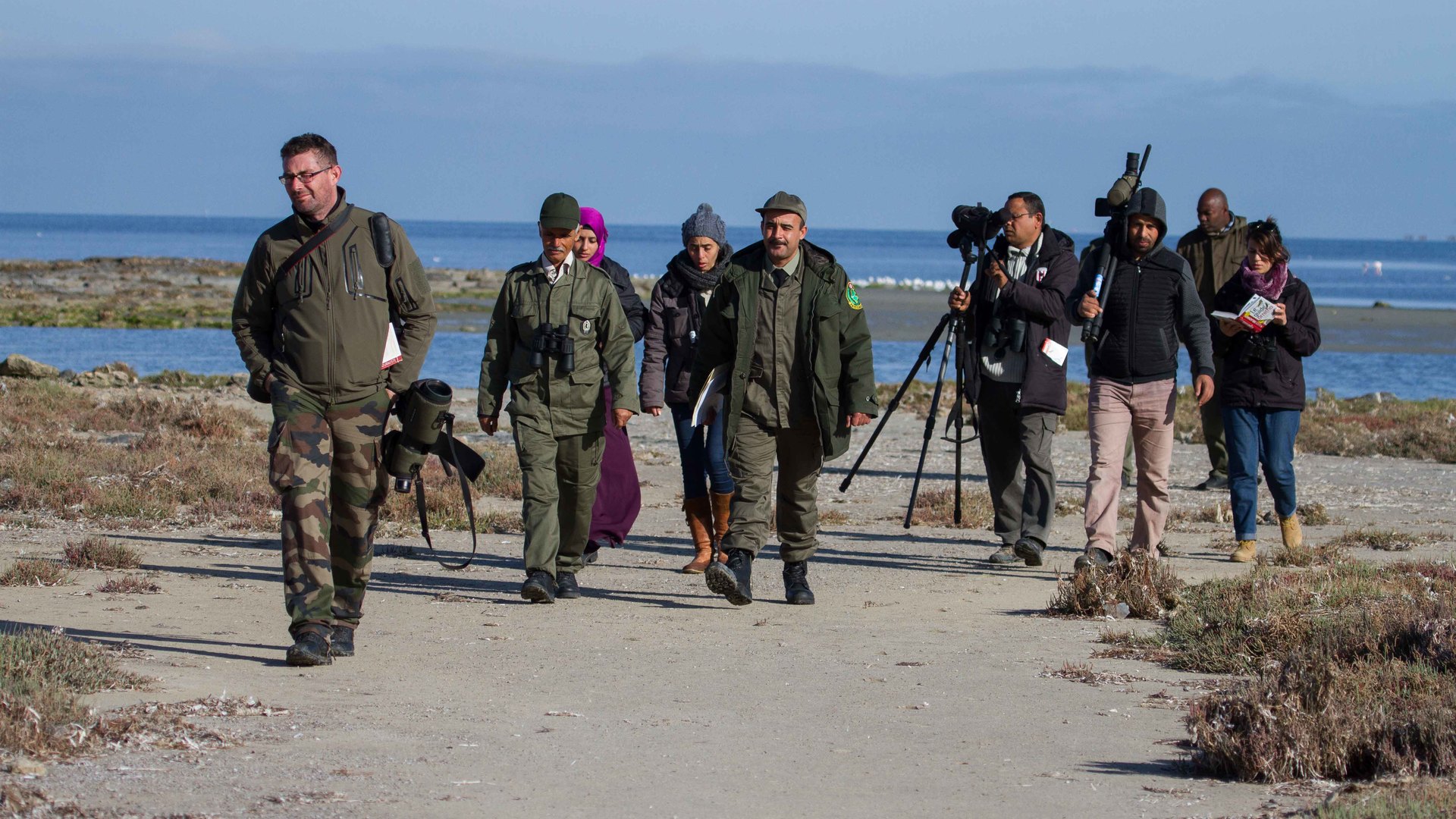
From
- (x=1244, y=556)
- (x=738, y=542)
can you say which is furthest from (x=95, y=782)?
(x=1244, y=556)

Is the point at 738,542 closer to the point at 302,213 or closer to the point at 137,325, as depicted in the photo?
the point at 302,213

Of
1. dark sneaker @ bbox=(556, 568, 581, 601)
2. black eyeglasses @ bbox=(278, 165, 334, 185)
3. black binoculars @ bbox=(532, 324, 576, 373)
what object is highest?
black eyeglasses @ bbox=(278, 165, 334, 185)

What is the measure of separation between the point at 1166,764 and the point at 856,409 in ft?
9.52

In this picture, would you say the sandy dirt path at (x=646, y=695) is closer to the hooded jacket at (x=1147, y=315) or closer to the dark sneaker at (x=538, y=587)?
the dark sneaker at (x=538, y=587)

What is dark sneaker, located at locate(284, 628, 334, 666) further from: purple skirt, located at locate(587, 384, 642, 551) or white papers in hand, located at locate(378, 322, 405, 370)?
purple skirt, located at locate(587, 384, 642, 551)

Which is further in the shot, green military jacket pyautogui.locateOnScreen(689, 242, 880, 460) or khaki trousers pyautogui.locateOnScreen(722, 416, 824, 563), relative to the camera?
khaki trousers pyautogui.locateOnScreen(722, 416, 824, 563)

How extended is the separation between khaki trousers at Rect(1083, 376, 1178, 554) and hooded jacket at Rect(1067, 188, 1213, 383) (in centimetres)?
9

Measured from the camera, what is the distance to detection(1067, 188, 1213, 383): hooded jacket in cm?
896

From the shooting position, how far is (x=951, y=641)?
24.3 ft

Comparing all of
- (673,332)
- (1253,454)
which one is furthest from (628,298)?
(1253,454)

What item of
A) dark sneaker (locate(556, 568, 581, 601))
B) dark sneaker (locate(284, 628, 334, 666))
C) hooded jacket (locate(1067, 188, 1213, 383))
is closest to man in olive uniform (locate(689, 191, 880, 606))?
dark sneaker (locate(556, 568, 581, 601))

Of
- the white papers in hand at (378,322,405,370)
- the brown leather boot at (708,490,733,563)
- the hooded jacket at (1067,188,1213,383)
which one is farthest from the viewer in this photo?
the brown leather boot at (708,490,733,563)

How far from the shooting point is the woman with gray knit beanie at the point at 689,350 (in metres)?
9.19

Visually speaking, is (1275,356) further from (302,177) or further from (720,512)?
(302,177)
